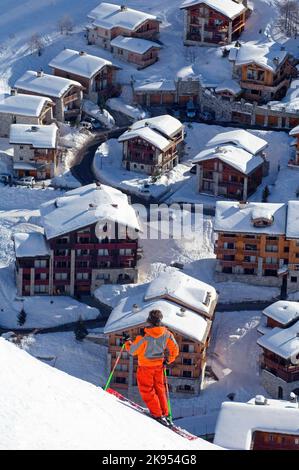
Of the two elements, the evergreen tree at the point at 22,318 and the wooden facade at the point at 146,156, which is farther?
the wooden facade at the point at 146,156

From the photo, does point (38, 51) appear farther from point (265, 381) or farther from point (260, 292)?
point (265, 381)

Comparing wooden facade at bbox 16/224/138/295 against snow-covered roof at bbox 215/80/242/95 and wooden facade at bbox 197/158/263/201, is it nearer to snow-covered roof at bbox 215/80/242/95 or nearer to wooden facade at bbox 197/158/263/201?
wooden facade at bbox 197/158/263/201

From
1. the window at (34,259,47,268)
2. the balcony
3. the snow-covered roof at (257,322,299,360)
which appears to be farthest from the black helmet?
the window at (34,259,47,268)

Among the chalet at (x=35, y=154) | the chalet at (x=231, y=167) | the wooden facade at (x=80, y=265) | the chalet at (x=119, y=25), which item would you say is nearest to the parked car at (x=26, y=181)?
the chalet at (x=35, y=154)

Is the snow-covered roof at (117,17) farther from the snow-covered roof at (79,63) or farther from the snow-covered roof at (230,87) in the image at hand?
the snow-covered roof at (230,87)

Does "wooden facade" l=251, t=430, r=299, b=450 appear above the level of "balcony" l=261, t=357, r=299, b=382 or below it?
above

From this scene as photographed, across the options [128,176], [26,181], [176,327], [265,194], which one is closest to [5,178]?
[26,181]
